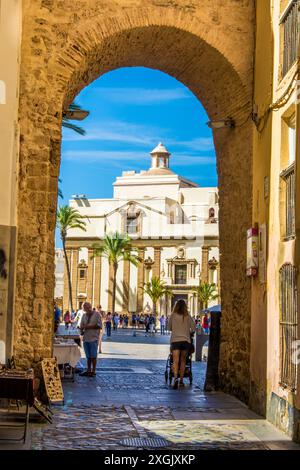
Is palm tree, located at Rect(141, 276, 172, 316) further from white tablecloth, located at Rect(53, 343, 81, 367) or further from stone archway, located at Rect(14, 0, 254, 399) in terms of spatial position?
stone archway, located at Rect(14, 0, 254, 399)

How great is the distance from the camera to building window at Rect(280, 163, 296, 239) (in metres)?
10.3

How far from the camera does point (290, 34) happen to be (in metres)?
10.9

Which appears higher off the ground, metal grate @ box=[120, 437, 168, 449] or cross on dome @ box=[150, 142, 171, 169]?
cross on dome @ box=[150, 142, 171, 169]

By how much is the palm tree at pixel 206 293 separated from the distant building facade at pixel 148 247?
0.83m

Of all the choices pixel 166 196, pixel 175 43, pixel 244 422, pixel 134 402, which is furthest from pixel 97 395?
pixel 166 196

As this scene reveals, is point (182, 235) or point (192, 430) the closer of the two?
point (192, 430)

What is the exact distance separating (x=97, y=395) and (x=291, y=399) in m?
4.30

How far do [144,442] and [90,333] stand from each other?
7.14 meters

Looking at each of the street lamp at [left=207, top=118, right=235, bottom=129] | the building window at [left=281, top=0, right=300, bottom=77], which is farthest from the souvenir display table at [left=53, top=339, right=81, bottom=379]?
the building window at [left=281, top=0, right=300, bottom=77]

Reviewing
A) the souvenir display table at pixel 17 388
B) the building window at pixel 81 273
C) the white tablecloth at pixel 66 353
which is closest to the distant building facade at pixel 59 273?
the building window at pixel 81 273

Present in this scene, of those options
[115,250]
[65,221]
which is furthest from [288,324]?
[115,250]

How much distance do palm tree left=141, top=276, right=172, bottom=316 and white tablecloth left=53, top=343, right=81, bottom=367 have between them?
5389 cm

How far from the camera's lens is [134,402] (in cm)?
1227

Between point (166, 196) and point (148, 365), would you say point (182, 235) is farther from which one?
point (148, 365)
